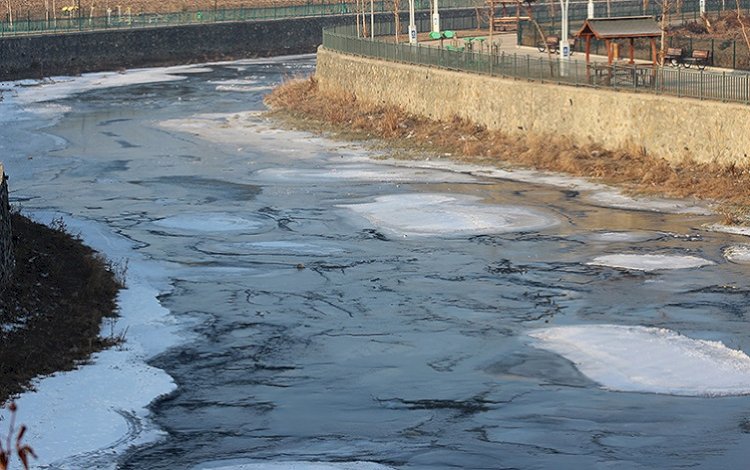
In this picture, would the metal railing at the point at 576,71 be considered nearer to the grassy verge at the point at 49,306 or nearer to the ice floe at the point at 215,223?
the ice floe at the point at 215,223

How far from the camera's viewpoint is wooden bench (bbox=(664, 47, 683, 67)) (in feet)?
158

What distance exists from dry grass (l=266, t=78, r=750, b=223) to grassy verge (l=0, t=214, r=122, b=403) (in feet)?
44.2

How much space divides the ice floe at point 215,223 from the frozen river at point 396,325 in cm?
13

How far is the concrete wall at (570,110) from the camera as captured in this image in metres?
36.3

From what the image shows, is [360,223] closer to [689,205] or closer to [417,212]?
[417,212]

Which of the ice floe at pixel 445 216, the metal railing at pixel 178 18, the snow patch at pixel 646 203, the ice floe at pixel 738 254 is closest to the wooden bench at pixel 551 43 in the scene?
the snow patch at pixel 646 203

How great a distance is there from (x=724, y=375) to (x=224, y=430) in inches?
262

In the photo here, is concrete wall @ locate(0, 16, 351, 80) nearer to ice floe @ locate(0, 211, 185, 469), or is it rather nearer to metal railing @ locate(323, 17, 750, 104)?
metal railing @ locate(323, 17, 750, 104)

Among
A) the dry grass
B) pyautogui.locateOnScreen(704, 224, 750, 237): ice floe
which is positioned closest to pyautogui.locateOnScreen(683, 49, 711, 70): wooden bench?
the dry grass

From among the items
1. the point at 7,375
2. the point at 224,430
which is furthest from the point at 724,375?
the point at 7,375

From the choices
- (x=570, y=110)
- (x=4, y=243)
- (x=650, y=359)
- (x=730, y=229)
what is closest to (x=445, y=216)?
(x=730, y=229)

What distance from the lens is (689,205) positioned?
33.2m

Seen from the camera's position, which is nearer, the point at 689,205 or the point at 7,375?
the point at 7,375

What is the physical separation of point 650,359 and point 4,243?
993 centimetres
